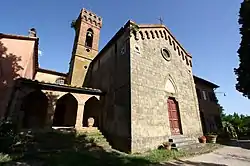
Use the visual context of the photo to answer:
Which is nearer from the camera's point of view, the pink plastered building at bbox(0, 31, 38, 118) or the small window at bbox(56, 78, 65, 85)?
the pink plastered building at bbox(0, 31, 38, 118)

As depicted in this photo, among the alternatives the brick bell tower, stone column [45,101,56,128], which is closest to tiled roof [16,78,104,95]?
stone column [45,101,56,128]

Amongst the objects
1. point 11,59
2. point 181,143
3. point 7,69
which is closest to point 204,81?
point 181,143

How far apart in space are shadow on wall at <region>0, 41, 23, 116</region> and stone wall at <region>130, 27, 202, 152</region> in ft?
24.9

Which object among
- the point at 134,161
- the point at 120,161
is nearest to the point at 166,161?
the point at 134,161

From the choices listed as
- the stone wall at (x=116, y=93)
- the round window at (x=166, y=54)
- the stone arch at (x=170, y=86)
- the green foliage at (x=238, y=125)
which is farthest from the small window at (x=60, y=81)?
the green foliage at (x=238, y=125)

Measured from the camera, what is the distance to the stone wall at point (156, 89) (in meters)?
9.02

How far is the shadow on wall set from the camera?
31.1ft

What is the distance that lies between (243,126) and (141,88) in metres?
21.1

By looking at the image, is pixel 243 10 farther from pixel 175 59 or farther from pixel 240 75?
pixel 175 59

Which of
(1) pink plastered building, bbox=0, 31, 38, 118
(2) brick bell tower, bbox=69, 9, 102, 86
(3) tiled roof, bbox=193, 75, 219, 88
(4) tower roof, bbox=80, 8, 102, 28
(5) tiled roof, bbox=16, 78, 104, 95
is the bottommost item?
(5) tiled roof, bbox=16, 78, 104, 95

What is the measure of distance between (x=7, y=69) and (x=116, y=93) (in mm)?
7093

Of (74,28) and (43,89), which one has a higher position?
(74,28)

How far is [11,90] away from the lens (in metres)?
9.62

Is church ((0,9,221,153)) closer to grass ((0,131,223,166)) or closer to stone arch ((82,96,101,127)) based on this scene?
stone arch ((82,96,101,127))
